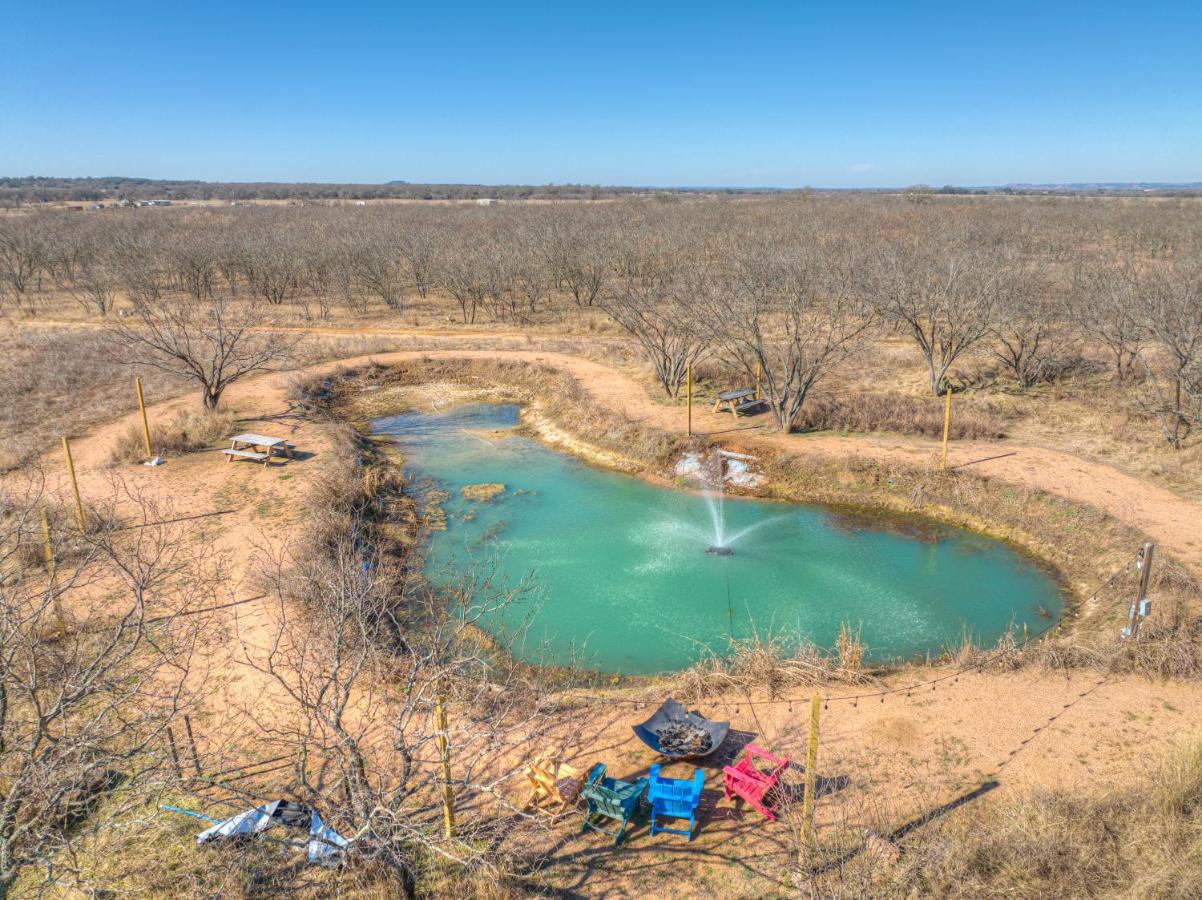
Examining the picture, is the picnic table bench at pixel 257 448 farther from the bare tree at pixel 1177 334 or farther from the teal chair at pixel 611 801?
the bare tree at pixel 1177 334

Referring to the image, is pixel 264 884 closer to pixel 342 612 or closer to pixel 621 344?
pixel 342 612

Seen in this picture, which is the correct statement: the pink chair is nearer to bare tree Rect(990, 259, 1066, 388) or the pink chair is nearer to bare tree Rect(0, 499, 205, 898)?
bare tree Rect(0, 499, 205, 898)

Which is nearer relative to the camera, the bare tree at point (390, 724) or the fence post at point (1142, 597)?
the bare tree at point (390, 724)

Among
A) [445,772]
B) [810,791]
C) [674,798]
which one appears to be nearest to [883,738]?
[810,791]

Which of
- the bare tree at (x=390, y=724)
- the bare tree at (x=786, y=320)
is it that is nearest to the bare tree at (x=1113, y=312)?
the bare tree at (x=786, y=320)

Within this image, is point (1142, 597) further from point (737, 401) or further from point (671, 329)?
point (671, 329)

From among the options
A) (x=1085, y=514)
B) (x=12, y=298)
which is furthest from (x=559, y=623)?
(x=12, y=298)

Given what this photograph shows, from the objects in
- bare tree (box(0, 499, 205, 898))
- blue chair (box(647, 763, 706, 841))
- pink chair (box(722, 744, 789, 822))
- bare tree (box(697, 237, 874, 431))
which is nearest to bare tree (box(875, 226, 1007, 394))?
bare tree (box(697, 237, 874, 431))
